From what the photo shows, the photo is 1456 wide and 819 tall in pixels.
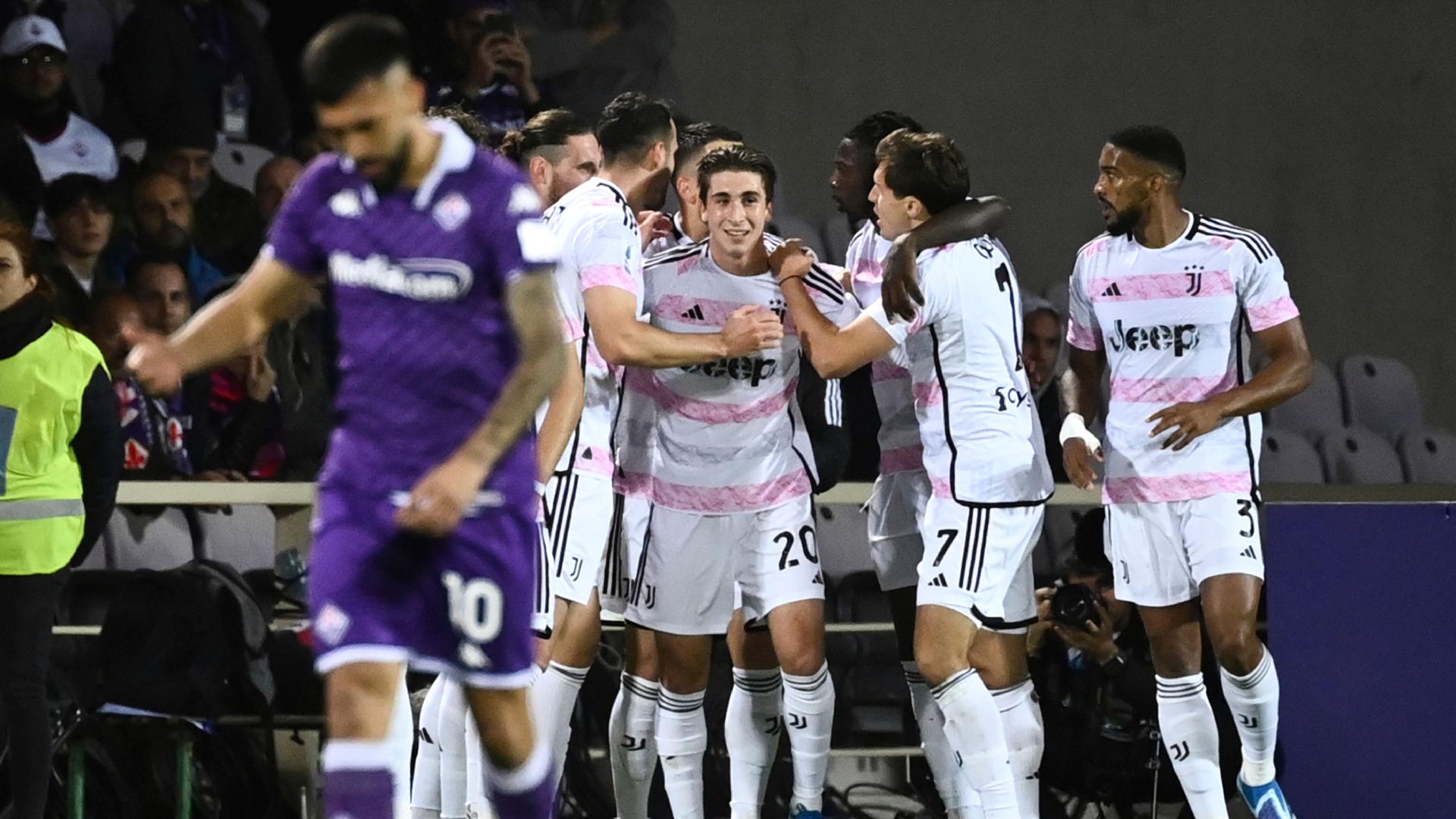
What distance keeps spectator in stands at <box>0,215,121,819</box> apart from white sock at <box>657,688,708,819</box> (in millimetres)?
1809

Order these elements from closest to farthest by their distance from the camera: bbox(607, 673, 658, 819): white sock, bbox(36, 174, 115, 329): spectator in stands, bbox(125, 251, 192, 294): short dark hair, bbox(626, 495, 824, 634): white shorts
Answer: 1. bbox(626, 495, 824, 634): white shorts
2. bbox(607, 673, 658, 819): white sock
3. bbox(125, 251, 192, 294): short dark hair
4. bbox(36, 174, 115, 329): spectator in stands

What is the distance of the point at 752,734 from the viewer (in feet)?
19.9

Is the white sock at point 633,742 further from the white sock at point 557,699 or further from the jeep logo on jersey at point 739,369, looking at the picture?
the jeep logo on jersey at point 739,369

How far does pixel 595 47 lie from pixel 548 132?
3546 mm

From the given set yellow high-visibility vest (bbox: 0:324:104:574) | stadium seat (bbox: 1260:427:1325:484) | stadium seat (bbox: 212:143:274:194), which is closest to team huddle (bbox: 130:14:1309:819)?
yellow high-visibility vest (bbox: 0:324:104:574)

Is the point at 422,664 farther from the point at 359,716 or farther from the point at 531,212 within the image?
the point at 531,212

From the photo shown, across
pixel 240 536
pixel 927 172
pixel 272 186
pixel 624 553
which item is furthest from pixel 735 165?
pixel 272 186

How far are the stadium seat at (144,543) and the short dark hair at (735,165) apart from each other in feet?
9.73

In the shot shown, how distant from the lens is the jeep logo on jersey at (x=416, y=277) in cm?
372

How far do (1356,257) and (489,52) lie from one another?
5.28m

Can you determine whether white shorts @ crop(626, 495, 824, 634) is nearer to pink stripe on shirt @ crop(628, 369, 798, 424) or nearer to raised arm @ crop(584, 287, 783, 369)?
pink stripe on shirt @ crop(628, 369, 798, 424)

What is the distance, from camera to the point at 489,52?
9.20 m

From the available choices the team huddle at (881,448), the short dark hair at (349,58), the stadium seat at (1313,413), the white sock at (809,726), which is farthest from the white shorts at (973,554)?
the stadium seat at (1313,413)

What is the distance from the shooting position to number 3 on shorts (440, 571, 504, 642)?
12.3 feet
